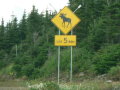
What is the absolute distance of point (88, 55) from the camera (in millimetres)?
41906

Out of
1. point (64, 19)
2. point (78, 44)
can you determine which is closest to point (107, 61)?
point (78, 44)

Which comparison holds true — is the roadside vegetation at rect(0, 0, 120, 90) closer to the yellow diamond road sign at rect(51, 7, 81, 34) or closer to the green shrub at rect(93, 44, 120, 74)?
the green shrub at rect(93, 44, 120, 74)

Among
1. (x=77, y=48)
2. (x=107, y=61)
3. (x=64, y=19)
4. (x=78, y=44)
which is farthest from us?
(x=78, y=44)

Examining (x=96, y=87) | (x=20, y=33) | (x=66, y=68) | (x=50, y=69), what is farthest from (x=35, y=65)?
(x=96, y=87)

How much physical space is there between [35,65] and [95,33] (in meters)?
16.2

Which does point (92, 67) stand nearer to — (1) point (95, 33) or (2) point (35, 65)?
(1) point (95, 33)

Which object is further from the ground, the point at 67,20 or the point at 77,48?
the point at 67,20

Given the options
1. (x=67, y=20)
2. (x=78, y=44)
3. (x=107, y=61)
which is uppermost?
(x=67, y=20)

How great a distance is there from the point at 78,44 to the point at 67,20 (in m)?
28.1

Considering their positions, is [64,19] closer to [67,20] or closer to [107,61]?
[67,20]

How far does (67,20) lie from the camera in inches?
810

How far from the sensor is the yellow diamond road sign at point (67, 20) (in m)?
20.9

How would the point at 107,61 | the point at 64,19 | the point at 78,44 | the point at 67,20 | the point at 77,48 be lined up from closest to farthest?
the point at 64,19 < the point at 67,20 < the point at 107,61 < the point at 77,48 < the point at 78,44

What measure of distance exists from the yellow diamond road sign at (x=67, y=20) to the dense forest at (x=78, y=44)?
25.9ft
